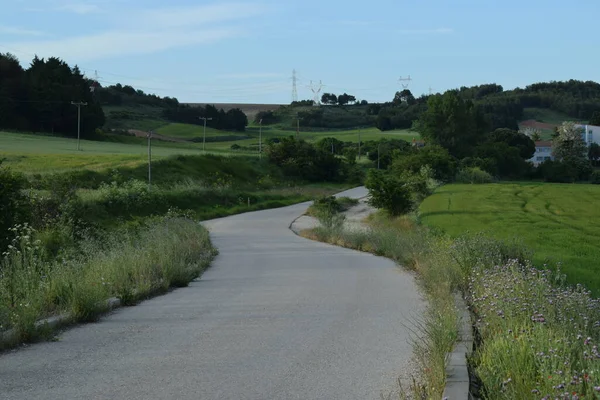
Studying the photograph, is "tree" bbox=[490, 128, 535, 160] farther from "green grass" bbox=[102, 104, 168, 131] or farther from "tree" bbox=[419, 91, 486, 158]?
"green grass" bbox=[102, 104, 168, 131]

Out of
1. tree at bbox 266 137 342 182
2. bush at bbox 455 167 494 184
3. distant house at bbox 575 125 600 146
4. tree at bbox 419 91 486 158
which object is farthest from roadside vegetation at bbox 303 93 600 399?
distant house at bbox 575 125 600 146

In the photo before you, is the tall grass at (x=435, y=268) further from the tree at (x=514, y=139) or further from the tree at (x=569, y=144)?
the tree at (x=514, y=139)

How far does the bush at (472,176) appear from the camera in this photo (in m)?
92.4

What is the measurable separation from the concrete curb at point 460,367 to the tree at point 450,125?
116582 mm

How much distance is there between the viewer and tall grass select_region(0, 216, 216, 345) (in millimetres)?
9992

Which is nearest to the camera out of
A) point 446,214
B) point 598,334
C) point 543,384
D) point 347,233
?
point 543,384

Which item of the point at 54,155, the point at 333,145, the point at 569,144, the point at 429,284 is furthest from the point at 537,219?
the point at 569,144

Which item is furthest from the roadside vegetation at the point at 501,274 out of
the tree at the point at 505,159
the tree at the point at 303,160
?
the tree at the point at 505,159

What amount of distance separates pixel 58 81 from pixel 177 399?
101 m

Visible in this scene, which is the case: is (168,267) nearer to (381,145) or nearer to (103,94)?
(381,145)

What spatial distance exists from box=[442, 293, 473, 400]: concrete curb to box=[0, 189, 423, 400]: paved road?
2.23ft

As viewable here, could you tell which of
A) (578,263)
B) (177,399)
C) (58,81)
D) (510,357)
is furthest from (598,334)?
(58,81)

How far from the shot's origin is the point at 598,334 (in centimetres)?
853

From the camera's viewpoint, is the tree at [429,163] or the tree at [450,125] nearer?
the tree at [429,163]
